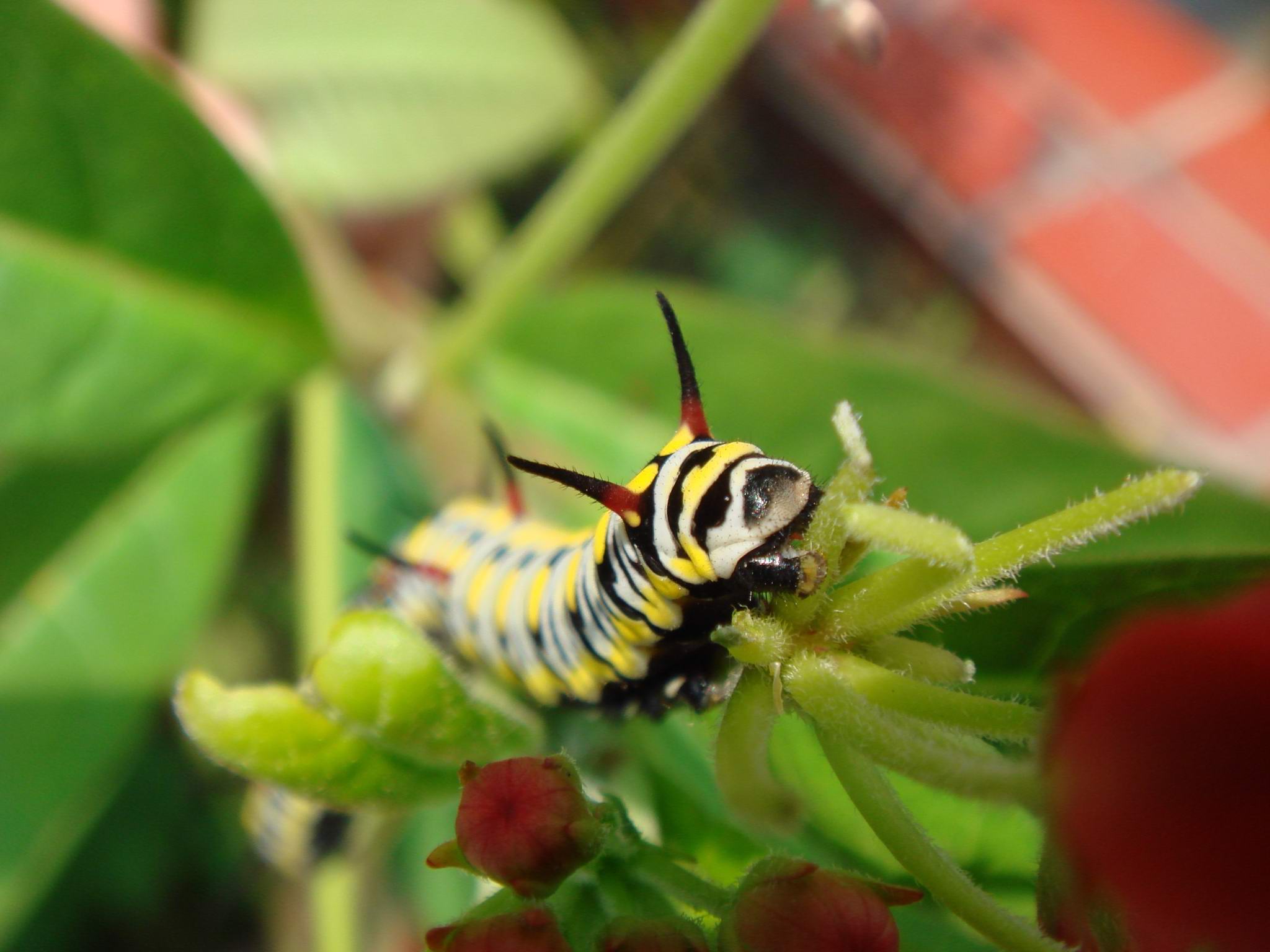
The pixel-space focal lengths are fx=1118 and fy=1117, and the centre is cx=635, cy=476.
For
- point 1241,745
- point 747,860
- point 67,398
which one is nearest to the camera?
point 1241,745

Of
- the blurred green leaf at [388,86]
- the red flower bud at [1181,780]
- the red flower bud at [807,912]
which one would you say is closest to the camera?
the red flower bud at [1181,780]

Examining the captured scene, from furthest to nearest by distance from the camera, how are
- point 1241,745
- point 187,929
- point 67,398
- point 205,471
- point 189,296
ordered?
point 187,929, point 205,471, point 189,296, point 67,398, point 1241,745

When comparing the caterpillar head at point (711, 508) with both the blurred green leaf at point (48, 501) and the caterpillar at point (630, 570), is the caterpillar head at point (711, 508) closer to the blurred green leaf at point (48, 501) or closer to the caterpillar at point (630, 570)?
the caterpillar at point (630, 570)

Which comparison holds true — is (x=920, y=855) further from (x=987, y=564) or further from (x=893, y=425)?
(x=893, y=425)

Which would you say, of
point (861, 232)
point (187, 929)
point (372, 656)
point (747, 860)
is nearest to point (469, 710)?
point (372, 656)

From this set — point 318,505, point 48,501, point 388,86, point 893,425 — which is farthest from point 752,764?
point 388,86

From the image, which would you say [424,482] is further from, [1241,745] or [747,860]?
[1241,745]

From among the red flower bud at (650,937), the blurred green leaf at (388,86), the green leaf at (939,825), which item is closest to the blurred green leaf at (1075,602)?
the green leaf at (939,825)

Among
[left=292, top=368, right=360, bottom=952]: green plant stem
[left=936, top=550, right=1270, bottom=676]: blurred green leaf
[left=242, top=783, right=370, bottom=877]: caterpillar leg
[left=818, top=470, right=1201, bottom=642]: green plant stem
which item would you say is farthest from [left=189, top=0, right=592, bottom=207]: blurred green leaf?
[left=818, top=470, right=1201, bottom=642]: green plant stem
